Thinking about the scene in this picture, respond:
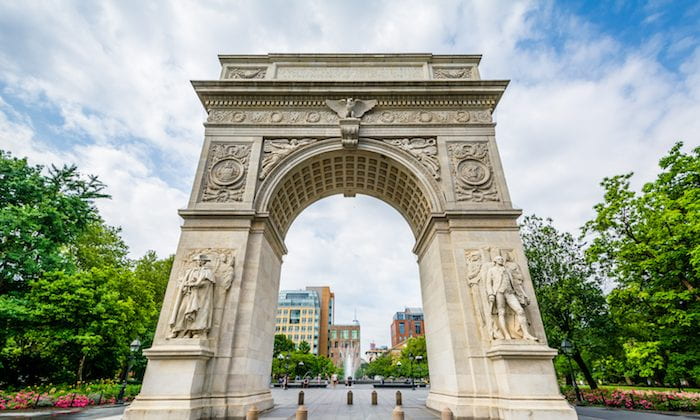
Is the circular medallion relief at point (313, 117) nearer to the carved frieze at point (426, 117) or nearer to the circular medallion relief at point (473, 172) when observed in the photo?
the carved frieze at point (426, 117)

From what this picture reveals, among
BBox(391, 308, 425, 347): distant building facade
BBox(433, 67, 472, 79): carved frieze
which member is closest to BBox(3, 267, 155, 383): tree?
BBox(433, 67, 472, 79): carved frieze

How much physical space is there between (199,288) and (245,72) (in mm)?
11426

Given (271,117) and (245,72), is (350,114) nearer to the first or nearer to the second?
(271,117)

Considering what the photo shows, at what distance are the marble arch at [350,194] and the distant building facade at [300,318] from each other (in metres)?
83.5

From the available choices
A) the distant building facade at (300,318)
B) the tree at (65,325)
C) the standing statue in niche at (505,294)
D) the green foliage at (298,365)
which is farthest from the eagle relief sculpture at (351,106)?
the distant building facade at (300,318)

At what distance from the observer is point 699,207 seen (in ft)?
43.9

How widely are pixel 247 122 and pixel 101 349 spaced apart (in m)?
18.5

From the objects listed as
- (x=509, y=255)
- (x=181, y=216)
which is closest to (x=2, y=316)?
(x=181, y=216)

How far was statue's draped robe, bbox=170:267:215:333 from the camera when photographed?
10266 millimetres

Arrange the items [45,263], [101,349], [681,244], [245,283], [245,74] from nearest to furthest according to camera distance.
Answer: [245,283], [681,244], [245,74], [45,263], [101,349]

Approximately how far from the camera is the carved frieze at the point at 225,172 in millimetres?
13062

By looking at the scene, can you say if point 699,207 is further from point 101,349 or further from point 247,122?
point 101,349

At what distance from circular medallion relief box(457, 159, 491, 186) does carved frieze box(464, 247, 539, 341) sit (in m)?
3.28

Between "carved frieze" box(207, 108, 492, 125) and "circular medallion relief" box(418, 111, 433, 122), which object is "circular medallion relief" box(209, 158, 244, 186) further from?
"circular medallion relief" box(418, 111, 433, 122)
